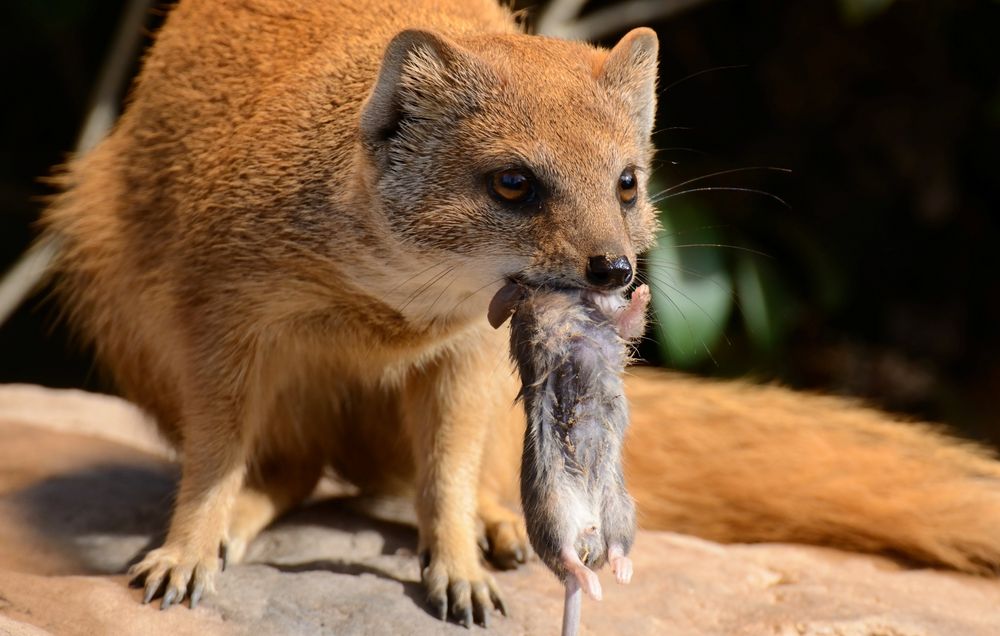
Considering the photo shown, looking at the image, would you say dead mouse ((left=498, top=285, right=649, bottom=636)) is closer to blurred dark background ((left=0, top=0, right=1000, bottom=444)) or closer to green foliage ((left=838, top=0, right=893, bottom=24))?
green foliage ((left=838, top=0, right=893, bottom=24))

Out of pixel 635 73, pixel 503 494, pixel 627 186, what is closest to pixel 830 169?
pixel 503 494

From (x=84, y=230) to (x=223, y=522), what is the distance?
80cm

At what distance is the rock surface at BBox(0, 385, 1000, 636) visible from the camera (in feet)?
6.86

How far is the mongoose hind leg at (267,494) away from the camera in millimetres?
2535

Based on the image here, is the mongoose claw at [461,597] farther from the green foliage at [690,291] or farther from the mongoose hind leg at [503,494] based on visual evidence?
the green foliage at [690,291]

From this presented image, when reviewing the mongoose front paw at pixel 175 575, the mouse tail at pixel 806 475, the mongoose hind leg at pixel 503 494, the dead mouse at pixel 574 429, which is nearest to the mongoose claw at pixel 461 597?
the mongoose hind leg at pixel 503 494

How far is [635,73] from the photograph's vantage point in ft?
7.38

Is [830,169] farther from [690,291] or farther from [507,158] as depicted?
[507,158]

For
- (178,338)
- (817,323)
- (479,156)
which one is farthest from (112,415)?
(817,323)

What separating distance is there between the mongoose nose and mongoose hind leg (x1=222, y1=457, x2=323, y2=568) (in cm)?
102

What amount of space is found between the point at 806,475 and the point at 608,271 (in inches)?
48.2

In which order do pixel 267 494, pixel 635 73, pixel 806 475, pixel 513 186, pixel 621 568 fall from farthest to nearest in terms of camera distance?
1. pixel 806 475
2. pixel 267 494
3. pixel 635 73
4. pixel 513 186
5. pixel 621 568

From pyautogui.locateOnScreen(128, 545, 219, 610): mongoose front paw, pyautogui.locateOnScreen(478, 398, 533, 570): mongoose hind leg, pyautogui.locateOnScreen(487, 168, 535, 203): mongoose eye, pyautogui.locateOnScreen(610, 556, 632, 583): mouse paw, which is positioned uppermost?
pyautogui.locateOnScreen(487, 168, 535, 203): mongoose eye

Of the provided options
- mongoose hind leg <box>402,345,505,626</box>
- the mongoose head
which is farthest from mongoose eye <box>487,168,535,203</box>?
mongoose hind leg <box>402,345,505,626</box>
